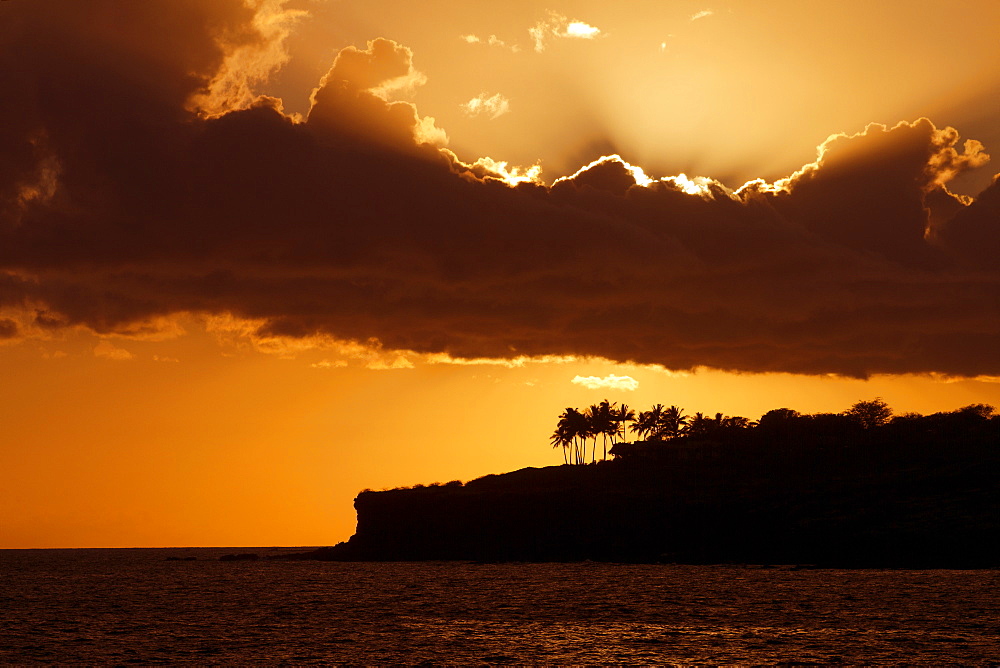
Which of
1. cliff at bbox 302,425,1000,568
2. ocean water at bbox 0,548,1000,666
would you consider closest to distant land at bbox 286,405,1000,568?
cliff at bbox 302,425,1000,568

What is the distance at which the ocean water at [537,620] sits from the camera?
54.3m

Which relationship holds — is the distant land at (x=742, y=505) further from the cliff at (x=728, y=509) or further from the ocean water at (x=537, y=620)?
the ocean water at (x=537, y=620)

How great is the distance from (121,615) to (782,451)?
133 metres

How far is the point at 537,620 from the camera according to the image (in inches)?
2916

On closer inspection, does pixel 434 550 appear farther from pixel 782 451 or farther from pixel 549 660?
pixel 549 660

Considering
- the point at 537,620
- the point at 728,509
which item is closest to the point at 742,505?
the point at 728,509

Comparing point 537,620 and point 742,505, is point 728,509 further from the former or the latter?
point 537,620

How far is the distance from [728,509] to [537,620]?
84.1 metres

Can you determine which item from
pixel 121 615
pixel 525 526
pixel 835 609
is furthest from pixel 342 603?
pixel 525 526

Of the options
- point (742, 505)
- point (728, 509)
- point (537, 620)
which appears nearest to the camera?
point (537, 620)

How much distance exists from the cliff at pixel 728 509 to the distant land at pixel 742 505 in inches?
9.1

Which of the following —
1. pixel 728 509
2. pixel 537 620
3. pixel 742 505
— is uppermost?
pixel 742 505

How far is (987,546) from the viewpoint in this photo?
120 meters

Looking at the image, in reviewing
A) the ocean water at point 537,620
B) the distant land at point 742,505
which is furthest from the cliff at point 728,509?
the ocean water at point 537,620
